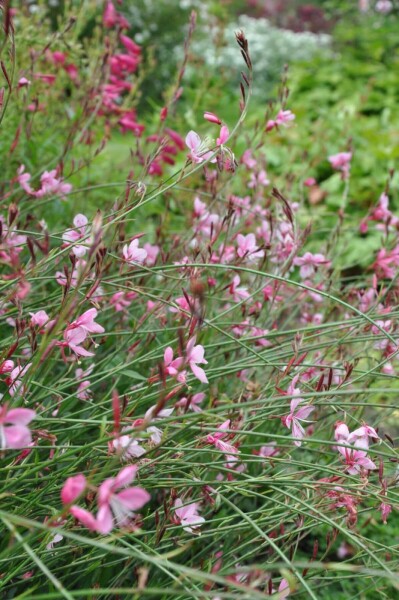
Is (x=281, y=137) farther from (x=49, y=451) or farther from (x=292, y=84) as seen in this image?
(x=49, y=451)

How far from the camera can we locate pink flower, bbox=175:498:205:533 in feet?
4.73

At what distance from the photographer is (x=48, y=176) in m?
2.20

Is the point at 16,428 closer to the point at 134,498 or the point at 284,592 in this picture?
the point at 134,498

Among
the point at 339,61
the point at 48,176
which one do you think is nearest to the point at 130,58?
the point at 48,176

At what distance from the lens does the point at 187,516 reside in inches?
57.9

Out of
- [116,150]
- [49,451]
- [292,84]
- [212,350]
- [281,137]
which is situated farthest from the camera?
[292,84]

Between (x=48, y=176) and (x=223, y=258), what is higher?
(x=48, y=176)

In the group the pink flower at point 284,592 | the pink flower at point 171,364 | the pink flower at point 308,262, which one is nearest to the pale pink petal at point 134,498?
the pink flower at point 284,592

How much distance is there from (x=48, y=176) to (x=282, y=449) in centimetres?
103

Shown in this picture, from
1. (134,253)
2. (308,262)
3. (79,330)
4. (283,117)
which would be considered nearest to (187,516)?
(79,330)

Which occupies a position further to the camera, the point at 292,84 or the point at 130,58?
the point at 292,84

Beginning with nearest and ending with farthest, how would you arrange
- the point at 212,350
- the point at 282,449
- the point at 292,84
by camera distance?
the point at 282,449, the point at 212,350, the point at 292,84

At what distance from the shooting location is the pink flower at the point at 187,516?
144 cm

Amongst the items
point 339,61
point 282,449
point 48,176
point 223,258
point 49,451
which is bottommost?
point 339,61
